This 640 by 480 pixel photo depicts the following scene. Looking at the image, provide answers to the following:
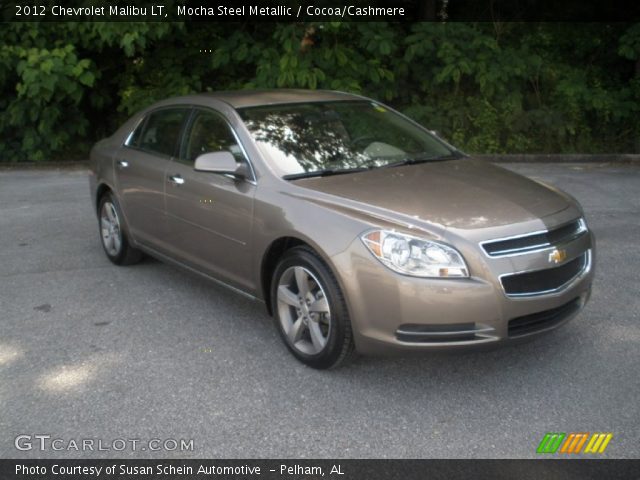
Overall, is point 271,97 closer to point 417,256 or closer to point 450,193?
point 450,193

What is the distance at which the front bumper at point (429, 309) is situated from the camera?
12.1 feet

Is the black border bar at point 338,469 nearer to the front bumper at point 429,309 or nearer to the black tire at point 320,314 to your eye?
the front bumper at point 429,309

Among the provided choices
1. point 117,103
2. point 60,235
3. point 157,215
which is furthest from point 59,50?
point 157,215

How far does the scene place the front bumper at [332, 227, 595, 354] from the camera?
370 centimetres

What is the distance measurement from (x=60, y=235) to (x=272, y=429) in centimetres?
482

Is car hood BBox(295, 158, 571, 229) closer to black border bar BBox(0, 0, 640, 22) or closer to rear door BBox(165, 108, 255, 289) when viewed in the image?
rear door BBox(165, 108, 255, 289)

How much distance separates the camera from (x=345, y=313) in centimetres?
396

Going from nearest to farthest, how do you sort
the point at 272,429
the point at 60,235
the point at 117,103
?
the point at 272,429 → the point at 60,235 → the point at 117,103

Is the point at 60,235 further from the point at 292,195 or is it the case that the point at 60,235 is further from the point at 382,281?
the point at 382,281

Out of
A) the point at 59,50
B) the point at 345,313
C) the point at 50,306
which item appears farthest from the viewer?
the point at 59,50

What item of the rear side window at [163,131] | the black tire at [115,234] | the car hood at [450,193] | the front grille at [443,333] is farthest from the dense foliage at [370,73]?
the front grille at [443,333]

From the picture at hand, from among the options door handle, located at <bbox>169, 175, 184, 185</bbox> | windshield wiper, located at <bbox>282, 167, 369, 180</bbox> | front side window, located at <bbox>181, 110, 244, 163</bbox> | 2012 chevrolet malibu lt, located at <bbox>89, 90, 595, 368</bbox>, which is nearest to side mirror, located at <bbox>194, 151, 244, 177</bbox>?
2012 chevrolet malibu lt, located at <bbox>89, 90, 595, 368</bbox>

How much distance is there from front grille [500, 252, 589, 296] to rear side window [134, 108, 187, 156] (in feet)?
9.31

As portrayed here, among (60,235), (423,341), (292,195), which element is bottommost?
(60,235)
